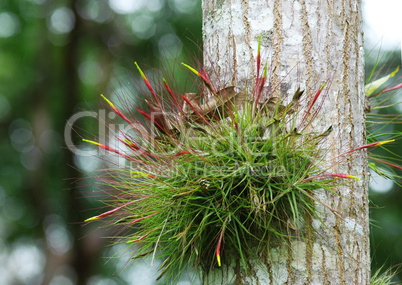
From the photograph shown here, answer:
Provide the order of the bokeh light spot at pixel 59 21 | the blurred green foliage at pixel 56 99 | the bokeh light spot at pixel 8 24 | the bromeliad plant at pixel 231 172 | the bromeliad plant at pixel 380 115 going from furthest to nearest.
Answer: the bokeh light spot at pixel 8 24, the bokeh light spot at pixel 59 21, the blurred green foliage at pixel 56 99, the bromeliad plant at pixel 380 115, the bromeliad plant at pixel 231 172

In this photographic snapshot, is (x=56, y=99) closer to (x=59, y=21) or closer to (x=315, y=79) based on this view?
(x=59, y=21)

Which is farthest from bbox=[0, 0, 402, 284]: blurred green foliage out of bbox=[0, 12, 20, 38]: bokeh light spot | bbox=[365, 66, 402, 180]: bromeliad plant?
bbox=[365, 66, 402, 180]: bromeliad plant

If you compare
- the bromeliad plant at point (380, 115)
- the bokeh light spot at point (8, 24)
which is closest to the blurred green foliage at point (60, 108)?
the bokeh light spot at point (8, 24)

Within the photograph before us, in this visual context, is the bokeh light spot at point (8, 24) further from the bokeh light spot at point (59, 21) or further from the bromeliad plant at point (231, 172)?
the bromeliad plant at point (231, 172)

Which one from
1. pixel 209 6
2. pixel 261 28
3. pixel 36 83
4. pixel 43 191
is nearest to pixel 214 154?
pixel 261 28

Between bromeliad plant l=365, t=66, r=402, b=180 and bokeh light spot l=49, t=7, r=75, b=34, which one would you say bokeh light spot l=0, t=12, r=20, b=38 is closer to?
bokeh light spot l=49, t=7, r=75, b=34

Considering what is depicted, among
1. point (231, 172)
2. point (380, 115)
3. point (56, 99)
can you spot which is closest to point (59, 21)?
point (56, 99)

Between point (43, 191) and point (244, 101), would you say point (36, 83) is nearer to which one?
point (43, 191)
